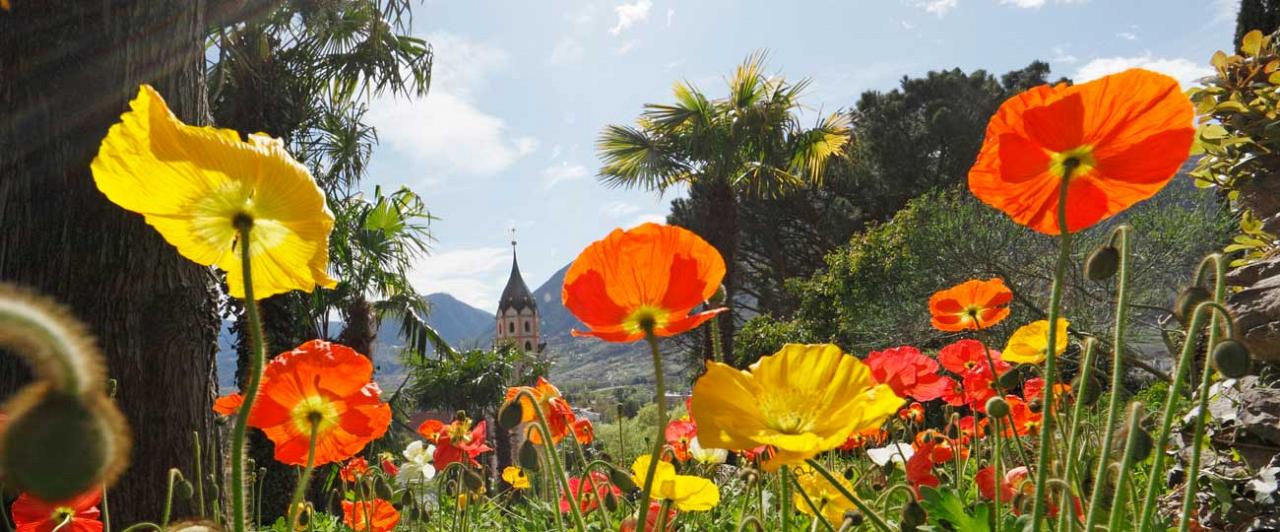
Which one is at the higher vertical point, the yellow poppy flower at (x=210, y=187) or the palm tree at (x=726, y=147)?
the palm tree at (x=726, y=147)

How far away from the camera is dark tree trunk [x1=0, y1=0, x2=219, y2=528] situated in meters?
2.33

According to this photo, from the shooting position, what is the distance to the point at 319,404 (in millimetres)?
1266

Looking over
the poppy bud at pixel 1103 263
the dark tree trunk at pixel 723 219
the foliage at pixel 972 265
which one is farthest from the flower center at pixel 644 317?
the dark tree trunk at pixel 723 219

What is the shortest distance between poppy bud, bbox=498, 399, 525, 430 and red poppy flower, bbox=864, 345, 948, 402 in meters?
0.81

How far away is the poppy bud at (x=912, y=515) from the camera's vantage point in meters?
0.88

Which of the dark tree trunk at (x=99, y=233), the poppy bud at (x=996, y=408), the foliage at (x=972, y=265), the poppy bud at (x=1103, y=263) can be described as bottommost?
the poppy bud at (x=996, y=408)

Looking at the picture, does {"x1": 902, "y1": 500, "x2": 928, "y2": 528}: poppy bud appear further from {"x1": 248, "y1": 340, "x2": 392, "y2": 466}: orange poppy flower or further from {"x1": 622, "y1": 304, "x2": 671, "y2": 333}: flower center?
{"x1": 248, "y1": 340, "x2": 392, "y2": 466}: orange poppy flower

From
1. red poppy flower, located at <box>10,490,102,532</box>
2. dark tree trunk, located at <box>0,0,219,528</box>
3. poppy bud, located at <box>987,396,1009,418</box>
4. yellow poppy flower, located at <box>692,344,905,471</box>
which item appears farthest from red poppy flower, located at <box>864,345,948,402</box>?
dark tree trunk, located at <box>0,0,219,528</box>

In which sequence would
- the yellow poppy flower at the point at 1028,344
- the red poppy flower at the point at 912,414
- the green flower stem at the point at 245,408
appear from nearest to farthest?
the green flower stem at the point at 245,408 < the yellow poppy flower at the point at 1028,344 < the red poppy flower at the point at 912,414

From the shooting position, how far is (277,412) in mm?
1235

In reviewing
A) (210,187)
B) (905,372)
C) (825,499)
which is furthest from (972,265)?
(210,187)

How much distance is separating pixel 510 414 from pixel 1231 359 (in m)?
0.72

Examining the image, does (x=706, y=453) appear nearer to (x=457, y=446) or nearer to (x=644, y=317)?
(x=457, y=446)

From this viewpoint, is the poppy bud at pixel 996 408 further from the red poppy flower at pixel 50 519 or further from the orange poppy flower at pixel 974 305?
the red poppy flower at pixel 50 519
